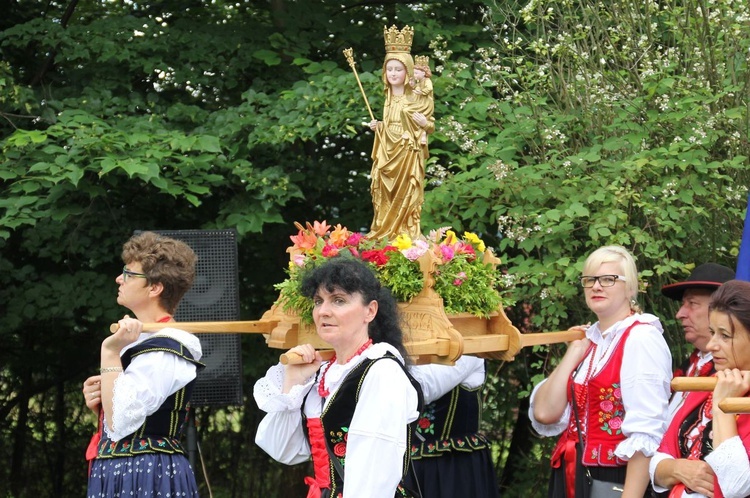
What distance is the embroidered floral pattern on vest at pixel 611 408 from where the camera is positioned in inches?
165

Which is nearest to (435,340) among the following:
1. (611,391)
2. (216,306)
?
(611,391)

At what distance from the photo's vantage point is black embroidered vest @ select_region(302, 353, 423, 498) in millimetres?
3209

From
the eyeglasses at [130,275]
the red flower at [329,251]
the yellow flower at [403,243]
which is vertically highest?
the yellow flower at [403,243]

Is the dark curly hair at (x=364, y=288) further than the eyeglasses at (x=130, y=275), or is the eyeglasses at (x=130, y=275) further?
the eyeglasses at (x=130, y=275)

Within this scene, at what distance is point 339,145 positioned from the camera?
7.95 m

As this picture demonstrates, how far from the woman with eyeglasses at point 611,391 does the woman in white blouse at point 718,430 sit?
0.39 m

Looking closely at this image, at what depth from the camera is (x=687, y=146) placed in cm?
551

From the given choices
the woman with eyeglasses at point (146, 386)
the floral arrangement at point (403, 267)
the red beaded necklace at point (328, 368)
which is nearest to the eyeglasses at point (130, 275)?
the woman with eyeglasses at point (146, 386)

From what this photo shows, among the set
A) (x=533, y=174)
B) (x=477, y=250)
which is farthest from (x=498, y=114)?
(x=477, y=250)

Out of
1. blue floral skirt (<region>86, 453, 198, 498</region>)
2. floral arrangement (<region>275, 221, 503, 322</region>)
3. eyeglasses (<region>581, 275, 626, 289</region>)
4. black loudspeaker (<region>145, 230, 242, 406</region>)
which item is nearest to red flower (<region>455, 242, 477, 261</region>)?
floral arrangement (<region>275, 221, 503, 322</region>)

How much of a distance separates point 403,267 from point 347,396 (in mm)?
870

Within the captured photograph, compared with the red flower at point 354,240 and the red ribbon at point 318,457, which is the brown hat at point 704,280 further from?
the red ribbon at point 318,457

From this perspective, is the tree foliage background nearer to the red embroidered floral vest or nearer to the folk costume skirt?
the folk costume skirt

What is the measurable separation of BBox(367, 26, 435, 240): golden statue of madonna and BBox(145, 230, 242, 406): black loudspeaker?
1504 mm
